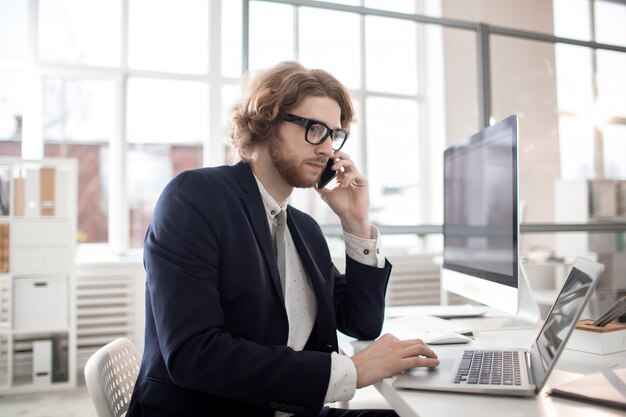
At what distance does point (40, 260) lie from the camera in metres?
3.18

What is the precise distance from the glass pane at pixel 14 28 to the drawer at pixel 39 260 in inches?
67.7

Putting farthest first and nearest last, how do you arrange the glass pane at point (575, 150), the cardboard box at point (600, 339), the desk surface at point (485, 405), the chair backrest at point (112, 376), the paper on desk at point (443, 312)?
1. the glass pane at point (575, 150)
2. the paper on desk at point (443, 312)
3. the cardboard box at point (600, 339)
4. the chair backrest at point (112, 376)
5. the desk surface at point (485, 405)

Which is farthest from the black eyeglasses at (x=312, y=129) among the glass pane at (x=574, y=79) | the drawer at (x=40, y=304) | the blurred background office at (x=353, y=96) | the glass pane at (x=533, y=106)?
the glass pane at (x=574, y=79)

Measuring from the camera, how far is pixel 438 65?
16.1 feet

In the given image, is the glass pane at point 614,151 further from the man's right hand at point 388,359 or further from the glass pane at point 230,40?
the man's right hand at point 388,359

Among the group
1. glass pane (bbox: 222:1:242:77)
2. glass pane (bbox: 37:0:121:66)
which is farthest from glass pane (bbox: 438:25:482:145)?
glass pane (bbox: 37:0:121:66)

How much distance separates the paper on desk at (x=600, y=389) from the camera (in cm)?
73

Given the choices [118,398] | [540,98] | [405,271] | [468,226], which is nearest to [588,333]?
[468,226]

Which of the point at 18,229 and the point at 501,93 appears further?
the point at 501,93

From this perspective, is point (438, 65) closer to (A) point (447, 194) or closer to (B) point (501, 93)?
(B) point (501, 93)

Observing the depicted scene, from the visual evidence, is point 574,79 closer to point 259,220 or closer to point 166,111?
point 166,111

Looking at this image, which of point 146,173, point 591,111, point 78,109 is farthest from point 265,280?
point 591,111

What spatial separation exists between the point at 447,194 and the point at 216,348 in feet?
3.82

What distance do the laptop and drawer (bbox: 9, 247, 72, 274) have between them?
296cm
